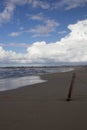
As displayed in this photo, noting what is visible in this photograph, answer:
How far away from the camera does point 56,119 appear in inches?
292

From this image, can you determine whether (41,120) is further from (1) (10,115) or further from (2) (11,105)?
(2) (11,105)

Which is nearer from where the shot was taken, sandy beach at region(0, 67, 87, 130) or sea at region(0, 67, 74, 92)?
sandy beach at region(0, 67, 87, 130)

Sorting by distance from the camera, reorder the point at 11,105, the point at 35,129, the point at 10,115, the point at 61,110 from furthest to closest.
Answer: the point at 11,105 < the point at 61,110 < the point at 10,115 < the point at 35,129

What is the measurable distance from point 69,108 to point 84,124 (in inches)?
83.4

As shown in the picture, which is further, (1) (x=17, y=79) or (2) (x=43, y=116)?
(1) (x=17, y=79)

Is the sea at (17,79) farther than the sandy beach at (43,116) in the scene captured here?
→ Yes

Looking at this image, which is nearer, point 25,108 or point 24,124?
point 24,124

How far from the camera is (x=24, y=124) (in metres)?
6.96

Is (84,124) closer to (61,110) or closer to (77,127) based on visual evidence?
(77,127)

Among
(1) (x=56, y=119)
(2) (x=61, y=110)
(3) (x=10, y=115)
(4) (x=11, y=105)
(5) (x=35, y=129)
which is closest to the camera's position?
(5) (x=35, y=129)

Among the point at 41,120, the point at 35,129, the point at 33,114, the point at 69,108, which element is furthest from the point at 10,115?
the point at 69,108

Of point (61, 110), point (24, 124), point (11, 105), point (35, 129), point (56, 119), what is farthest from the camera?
point (11, 105)

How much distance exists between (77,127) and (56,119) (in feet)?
3.45

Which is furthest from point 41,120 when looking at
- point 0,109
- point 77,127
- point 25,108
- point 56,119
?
point 0,109
